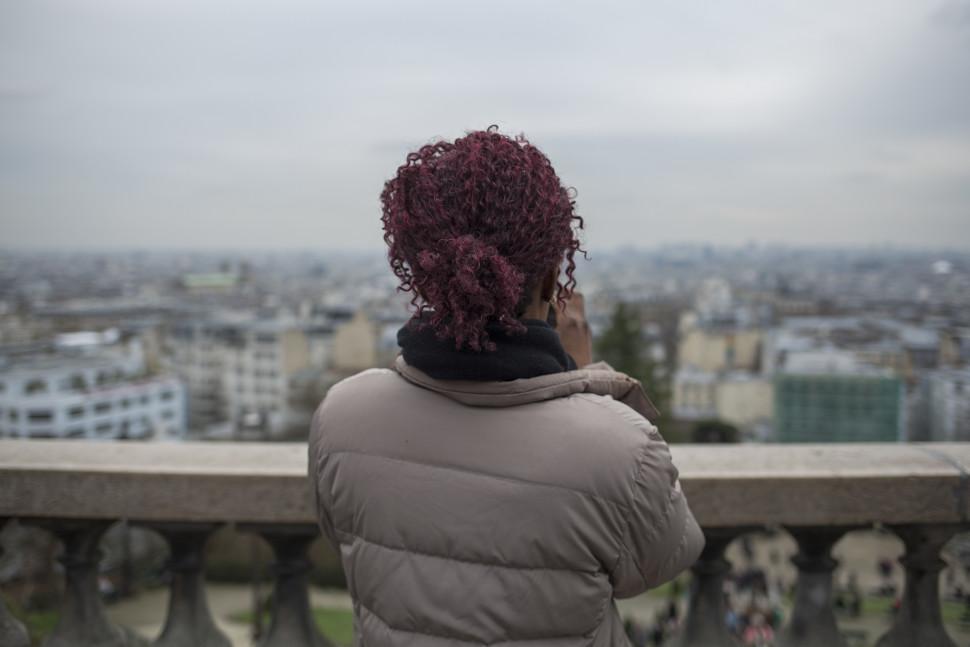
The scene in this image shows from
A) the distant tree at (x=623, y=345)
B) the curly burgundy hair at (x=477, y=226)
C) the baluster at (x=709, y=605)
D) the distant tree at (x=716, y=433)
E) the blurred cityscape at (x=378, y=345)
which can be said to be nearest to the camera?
the curly burgundy hair at (x=477, y=226)

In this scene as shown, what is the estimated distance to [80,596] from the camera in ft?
7.44

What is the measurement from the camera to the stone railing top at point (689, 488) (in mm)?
2131

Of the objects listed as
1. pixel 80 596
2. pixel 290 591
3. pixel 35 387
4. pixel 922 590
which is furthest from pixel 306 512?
pixel 35 387

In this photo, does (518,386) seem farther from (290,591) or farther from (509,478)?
(290,591)

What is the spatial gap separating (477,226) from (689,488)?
3.59ft

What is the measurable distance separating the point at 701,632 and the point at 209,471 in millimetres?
1318

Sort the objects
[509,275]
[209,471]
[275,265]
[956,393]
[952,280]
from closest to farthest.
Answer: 1. [509,275]
2. [209,471]
3. [956,393]
4. [952,280]
5. [275,265]

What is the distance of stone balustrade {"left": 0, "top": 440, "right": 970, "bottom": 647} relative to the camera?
2.14 m

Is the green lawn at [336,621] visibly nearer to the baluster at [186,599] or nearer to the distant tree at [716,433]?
the baluster at [186,599]

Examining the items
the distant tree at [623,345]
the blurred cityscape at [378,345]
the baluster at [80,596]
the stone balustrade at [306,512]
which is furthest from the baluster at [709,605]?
the distant tree at [623,345]

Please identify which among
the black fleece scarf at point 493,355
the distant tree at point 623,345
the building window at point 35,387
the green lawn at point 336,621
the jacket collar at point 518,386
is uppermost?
the black fleece scarf at point 493,355


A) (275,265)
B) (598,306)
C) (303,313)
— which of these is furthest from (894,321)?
(275,265)

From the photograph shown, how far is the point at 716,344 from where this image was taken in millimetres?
78125

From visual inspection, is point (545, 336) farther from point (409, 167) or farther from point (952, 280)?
point (952, 280)
